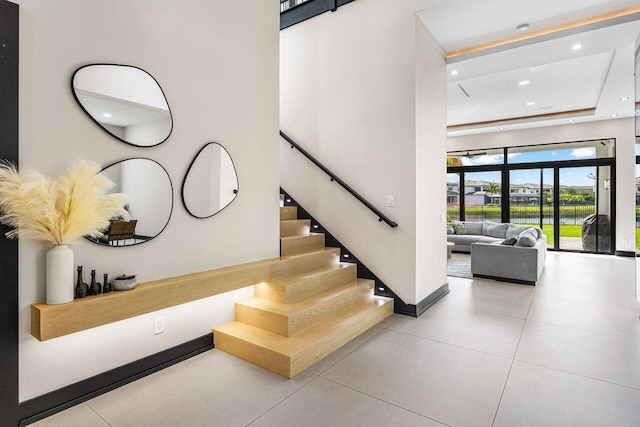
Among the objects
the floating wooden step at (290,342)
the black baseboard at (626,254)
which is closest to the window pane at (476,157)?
the black baseboard at (626,254)

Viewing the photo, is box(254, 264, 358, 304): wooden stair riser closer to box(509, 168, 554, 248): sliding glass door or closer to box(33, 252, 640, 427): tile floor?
box(33, 252, 640, 427): tile floor

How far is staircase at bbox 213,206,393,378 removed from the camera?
2744 mm

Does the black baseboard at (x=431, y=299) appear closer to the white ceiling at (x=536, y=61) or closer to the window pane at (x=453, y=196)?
the white ceiling at (x=536, y=61)

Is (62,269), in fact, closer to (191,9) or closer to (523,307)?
(191,9)

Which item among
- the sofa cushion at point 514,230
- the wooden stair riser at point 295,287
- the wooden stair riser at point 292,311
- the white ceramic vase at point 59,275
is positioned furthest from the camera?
the sofa cushion at point 514,230

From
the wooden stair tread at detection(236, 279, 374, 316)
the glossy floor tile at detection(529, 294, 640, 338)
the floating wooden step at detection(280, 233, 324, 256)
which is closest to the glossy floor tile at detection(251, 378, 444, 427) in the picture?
the wooden stair tread at detection(236, 279, 374, 316)

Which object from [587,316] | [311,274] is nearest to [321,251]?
[311,274]

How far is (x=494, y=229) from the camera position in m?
8.94

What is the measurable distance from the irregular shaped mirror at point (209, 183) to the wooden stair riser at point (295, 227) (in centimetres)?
130

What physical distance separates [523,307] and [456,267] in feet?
8.42

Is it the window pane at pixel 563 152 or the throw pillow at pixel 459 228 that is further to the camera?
the throw pillow at pixel 459 228

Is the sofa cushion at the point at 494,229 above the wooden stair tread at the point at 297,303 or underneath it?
above

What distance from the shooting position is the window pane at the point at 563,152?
845 cm

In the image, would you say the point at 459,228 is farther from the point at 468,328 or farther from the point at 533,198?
the point at 468,328
